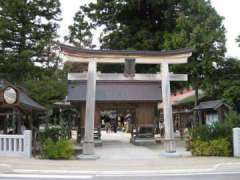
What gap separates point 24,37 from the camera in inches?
1320

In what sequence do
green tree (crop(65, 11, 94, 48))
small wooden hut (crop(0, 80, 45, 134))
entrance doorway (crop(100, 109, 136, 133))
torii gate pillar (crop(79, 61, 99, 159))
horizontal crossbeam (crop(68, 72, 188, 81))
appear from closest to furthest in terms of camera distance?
torii gate pillar (crop(79, 61, 99, 159))
small wooden hut (crop(0, 80, 45, 134))
horizontal crossbeam (crop(68, 72, 188, 81))
green tree (crop(65, 11, 94, 48))
entrance doorway (crop(100, 109, 136, 133))

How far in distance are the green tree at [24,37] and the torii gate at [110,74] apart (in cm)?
1321

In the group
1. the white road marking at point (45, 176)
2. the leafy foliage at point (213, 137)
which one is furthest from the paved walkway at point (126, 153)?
the white road marking at point (45, 176)

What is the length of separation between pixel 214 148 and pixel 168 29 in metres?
17.6

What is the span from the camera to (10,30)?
32.9 m

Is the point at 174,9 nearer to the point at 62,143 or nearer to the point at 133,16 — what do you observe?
the point at 133,16

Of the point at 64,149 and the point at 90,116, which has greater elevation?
the point at 90,116

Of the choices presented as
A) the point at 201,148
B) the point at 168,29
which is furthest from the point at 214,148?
the point at 168,29

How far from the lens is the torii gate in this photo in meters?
19.3

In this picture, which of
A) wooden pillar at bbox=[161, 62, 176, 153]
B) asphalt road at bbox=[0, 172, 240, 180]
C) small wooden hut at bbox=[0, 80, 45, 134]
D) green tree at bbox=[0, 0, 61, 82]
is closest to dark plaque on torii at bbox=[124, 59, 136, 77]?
wooden pillar at bbox=[161, 62, 176, 153]

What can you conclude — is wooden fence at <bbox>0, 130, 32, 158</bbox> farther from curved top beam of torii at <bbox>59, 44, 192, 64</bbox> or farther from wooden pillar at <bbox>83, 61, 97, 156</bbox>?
curved top beam of torii at <bbox>59, 44, 192, 64</bbox>

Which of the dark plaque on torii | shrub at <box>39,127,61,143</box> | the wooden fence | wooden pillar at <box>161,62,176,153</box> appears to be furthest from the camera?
the dark plaque on torii

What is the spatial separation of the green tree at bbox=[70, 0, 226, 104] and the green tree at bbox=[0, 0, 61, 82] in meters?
4.58

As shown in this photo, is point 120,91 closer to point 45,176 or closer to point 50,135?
point 50,135
